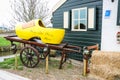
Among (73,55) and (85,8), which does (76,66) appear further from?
(85,8)

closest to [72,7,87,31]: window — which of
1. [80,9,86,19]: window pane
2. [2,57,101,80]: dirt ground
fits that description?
[80,9,86,19]: window pane

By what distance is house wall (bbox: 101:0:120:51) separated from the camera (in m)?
6.39

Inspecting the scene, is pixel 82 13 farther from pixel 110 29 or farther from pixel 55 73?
pixel 55 73

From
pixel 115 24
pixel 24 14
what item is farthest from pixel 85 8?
pixel 24 14

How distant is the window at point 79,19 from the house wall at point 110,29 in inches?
42.8

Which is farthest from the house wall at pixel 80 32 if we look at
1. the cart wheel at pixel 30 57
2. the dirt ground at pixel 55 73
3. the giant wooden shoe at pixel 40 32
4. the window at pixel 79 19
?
the cart wheel at pixel 30 57

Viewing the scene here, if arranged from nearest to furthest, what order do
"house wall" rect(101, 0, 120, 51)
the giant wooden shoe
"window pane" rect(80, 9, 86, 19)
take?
"house wall" rect(101, 0, 120, 51)
the giant wooden shoe
"window pane" rect(80, 9, 86, 19)

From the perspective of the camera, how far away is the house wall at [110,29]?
252 inches

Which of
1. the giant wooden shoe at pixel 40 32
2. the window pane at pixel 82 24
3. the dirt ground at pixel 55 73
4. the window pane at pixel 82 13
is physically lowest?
the dirt ground at pixel 55 73

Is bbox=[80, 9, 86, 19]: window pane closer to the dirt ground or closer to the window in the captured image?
the window

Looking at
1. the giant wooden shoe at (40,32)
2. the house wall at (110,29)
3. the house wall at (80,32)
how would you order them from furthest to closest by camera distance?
1. the house wall at (80,32)
2. the giant wooden shoe at (40,32)
3. the house wall at (110,29)

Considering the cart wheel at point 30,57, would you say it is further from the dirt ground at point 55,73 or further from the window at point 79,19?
the window at point 79,19

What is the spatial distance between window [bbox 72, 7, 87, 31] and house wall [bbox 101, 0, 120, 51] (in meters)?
1.09

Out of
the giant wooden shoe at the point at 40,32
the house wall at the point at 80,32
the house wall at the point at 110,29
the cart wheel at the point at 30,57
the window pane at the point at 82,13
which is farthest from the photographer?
the window pane at the point at 82,13
